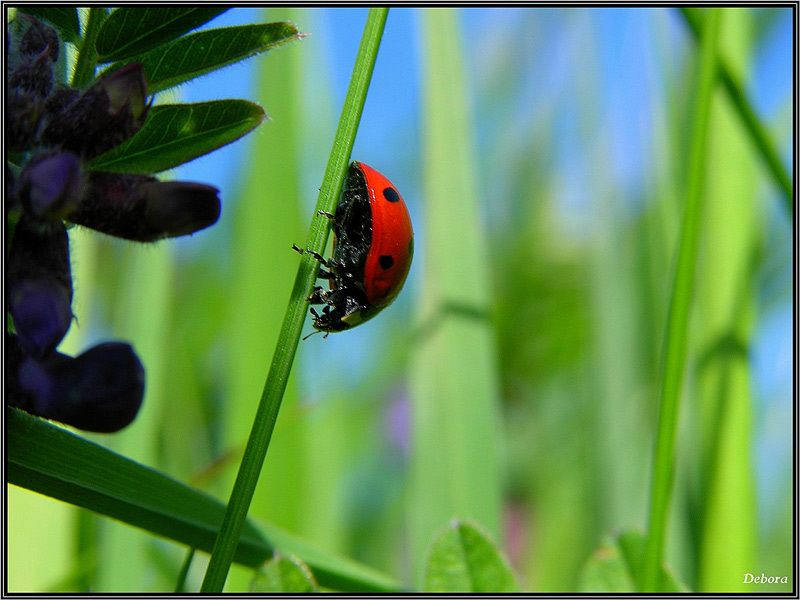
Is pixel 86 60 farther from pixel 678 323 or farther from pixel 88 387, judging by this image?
pixel 678 323

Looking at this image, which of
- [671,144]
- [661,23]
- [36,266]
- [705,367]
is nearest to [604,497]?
[705,367]

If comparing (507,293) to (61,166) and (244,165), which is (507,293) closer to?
(244,165)

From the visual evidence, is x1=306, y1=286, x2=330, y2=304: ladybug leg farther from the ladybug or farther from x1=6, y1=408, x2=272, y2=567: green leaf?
x1=6, y1=408, x2=272, y2=567: green leaf

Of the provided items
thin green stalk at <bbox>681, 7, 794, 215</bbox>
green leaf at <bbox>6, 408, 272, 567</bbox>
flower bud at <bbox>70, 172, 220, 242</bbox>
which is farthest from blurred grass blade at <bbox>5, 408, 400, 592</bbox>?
thin green stalk at <bbox>681, 7, 794, 215</bbox>

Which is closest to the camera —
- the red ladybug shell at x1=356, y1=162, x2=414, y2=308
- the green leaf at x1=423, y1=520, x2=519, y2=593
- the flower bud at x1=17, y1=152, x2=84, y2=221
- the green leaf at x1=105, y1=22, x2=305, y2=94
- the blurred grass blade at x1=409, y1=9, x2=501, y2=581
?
the flower bud at x1=17, y1=152, x2=84, y2=221

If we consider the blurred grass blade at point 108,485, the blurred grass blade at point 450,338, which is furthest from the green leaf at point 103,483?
the blurred grass blade at point 450,338

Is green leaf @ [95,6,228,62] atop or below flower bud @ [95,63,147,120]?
atop

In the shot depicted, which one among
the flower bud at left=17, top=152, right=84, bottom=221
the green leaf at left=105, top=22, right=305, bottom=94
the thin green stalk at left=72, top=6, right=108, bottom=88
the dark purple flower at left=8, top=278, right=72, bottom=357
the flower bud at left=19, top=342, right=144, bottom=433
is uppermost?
the green leaf at left=105, top=22, right=305, bottom=94

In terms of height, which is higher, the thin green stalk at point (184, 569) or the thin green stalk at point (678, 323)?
the thin green stalk at point (678, 323)

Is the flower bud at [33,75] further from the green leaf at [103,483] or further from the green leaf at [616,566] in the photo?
the green leaf at [616,566]
